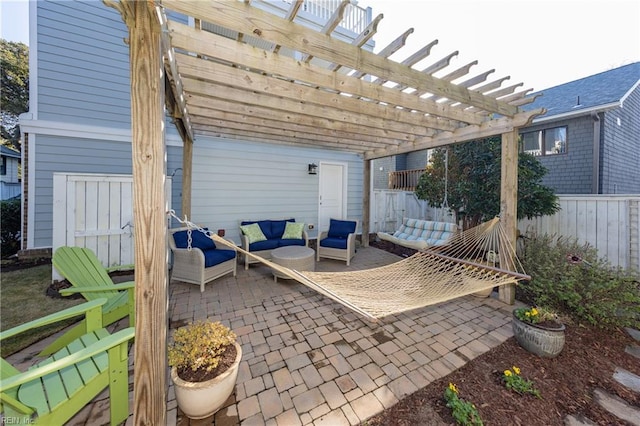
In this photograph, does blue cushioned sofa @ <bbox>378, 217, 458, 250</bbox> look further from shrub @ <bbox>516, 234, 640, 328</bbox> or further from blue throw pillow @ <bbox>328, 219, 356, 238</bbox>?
shrub @ <bbox>516, 234, 640, 328</bbox>

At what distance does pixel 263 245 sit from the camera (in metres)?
4.71

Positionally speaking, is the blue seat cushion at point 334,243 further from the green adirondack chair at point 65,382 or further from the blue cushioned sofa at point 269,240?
the green adirondack chair at point 65,382

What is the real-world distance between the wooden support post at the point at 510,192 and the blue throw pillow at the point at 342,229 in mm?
2771

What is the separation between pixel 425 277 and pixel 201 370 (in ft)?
8.76

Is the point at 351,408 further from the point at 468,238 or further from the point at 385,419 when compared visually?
the point at 468,238

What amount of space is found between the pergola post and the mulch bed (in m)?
1.37

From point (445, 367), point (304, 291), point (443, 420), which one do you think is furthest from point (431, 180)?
point (443, 420)

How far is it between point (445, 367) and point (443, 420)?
56 cm

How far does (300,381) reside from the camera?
6.34 feet

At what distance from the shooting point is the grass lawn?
2377 millimetres

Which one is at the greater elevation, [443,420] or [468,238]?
[468,238]

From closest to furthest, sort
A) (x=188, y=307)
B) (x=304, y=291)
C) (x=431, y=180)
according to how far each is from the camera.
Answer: (x=188, y=307) < (x=304, y=291) < (x=431, y=180)

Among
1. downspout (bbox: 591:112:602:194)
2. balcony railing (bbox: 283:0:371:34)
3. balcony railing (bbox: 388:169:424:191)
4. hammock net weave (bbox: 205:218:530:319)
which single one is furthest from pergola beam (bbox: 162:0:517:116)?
balcony railing (bbox: 388:169:424:191)

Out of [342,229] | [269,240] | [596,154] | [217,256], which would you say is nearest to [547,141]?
[596,154]
